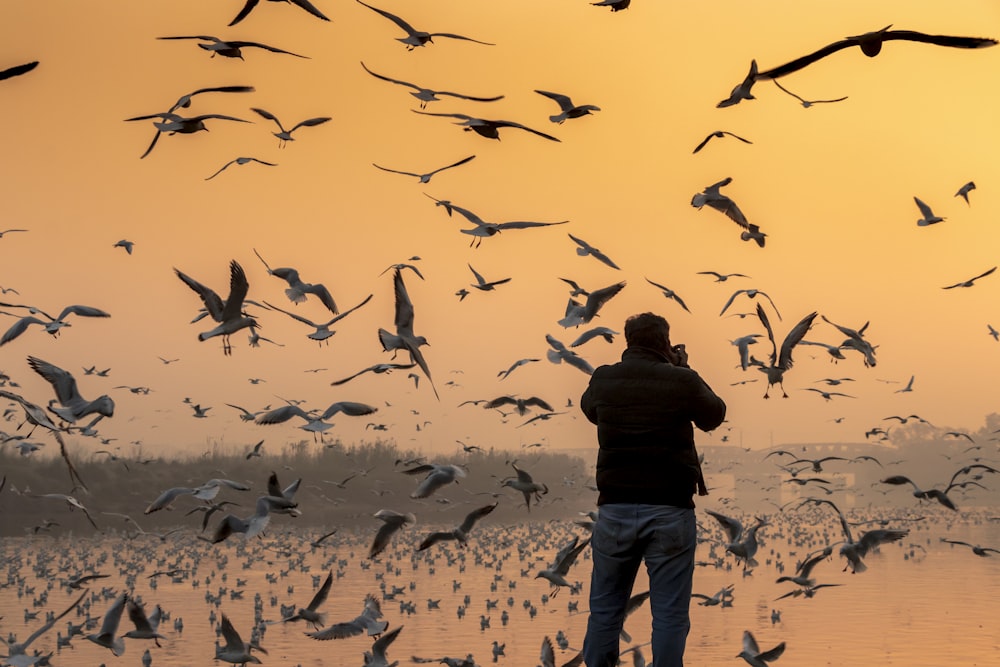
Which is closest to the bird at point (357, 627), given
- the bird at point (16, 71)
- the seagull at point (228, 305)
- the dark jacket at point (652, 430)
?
the seagull at point (228, 305)

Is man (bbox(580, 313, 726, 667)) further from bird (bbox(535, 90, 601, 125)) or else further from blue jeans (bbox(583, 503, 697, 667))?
bird (bbox(535, 90, 601, 125))

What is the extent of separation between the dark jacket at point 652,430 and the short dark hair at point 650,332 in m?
0.13

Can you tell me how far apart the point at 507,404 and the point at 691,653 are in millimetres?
7765

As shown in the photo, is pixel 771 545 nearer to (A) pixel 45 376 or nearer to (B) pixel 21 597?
(B) pixel 21 597

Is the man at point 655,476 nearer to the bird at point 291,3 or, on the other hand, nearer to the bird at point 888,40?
the bird at point 888,40

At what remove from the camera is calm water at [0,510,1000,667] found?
2175 centimetres

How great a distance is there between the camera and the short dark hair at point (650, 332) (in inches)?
323

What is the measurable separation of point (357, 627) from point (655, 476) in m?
6.35

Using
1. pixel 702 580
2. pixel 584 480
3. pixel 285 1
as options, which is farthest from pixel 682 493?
pixel 584 480

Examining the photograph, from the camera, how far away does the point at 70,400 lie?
1320 centimetres

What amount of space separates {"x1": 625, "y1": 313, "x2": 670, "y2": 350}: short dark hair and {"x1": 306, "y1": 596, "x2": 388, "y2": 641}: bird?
5.87m

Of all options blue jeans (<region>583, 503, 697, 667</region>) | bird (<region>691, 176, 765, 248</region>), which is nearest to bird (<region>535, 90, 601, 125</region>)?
bird (<region>691, 176, 765, 248</region>)

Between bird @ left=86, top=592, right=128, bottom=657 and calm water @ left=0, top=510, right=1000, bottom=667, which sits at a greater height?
bird @ left=86, top=592, right=128, bottom=657

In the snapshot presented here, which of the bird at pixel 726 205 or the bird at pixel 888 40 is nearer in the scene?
the bird at pixel 888 40
